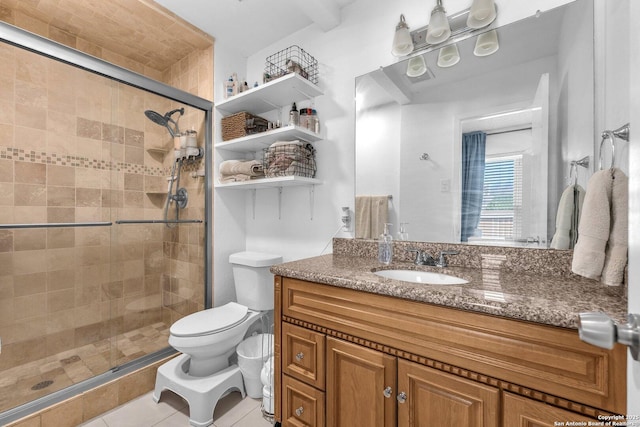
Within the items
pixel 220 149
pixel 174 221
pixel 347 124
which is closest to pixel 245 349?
pixel 174 221

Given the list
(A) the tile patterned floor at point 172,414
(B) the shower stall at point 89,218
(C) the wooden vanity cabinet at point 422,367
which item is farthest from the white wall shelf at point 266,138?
(A) the tile patterned floor at point 172,414

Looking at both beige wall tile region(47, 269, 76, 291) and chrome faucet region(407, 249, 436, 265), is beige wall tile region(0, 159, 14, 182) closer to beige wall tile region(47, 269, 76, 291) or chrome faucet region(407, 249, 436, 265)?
beige wall tile region(47, 269, 76, 291)

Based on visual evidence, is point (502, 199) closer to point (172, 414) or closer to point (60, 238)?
point (172, 414)

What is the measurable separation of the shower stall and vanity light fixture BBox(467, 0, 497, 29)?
1759 mm

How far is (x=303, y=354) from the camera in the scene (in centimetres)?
117

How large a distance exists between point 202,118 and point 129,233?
0.98 metres

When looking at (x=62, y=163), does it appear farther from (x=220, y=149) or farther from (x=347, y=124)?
(x=347, y=124)

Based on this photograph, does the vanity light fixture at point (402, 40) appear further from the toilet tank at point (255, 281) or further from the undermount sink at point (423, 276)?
the toilet tank at point (255, 281)

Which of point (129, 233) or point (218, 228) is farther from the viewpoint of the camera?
point (218, 228)

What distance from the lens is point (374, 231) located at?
159cm

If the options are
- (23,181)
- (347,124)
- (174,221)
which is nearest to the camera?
(23,181)

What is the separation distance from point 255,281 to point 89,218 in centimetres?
107

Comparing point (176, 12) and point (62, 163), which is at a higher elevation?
point (176, 12)

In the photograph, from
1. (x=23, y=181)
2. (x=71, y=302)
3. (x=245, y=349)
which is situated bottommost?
(x=245, y=349)
